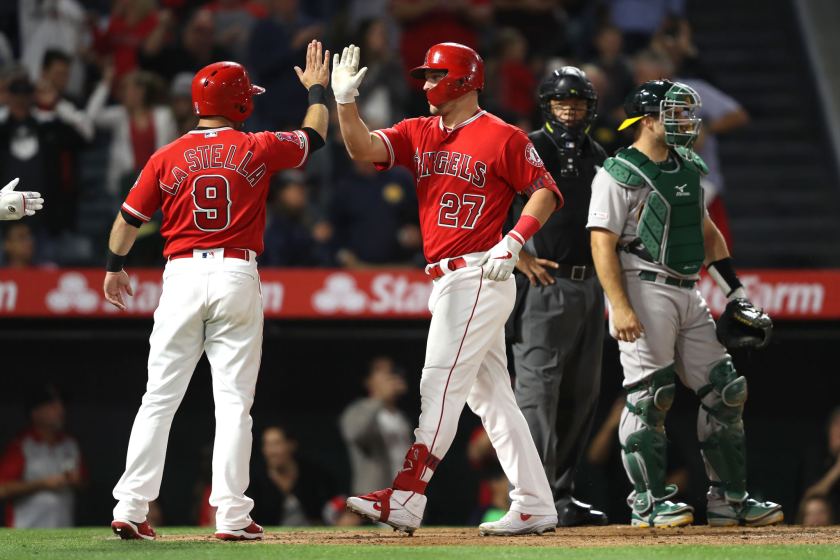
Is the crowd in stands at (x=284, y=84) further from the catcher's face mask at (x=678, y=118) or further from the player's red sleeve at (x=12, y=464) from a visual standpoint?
the catcher's face mask at (x=678, y=118)

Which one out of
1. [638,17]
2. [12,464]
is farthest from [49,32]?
[638,17]

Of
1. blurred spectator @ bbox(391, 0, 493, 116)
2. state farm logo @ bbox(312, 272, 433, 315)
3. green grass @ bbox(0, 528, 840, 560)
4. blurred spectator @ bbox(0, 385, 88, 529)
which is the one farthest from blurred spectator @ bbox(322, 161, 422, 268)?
green grass @ bbox(0, 528, 840, 560)

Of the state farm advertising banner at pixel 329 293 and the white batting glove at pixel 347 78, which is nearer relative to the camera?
the white batting glove at pixel 347 78

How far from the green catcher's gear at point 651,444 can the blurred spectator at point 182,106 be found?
4478mm

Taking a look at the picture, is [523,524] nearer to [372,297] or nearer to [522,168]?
[522,168]

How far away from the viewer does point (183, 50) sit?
8.84 metres

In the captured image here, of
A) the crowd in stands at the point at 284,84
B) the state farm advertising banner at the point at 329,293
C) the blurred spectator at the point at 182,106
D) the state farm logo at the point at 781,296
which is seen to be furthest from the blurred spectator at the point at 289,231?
the state farm logo at the point at 781,296

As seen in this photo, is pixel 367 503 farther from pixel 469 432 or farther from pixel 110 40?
pixel 110 40

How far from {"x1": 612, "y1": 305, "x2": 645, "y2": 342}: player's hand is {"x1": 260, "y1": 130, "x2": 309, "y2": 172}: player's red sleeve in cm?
145

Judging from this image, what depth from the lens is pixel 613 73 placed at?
901 cm

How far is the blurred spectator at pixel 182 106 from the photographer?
7.89 m

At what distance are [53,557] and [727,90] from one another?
328 inches

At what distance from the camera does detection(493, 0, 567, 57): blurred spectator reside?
9.61 metres

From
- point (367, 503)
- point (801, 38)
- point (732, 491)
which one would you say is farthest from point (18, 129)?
point (801, 38)
